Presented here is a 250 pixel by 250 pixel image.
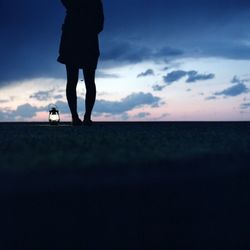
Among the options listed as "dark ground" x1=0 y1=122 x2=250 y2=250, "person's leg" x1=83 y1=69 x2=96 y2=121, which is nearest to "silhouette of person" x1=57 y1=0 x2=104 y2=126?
"person's leg" x1=83 y1=69 x2=96 y2=121

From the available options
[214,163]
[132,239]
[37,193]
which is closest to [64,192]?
[37,193]

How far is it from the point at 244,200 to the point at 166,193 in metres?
0.22

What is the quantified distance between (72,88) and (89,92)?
0.86ft

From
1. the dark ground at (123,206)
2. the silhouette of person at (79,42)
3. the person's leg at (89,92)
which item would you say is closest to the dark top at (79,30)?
the silhouette of person at (79,42)

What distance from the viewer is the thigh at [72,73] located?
25.0 ft

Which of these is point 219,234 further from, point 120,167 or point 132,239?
point 120,167

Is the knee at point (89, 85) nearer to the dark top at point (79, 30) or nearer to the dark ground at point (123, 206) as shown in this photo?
the dark top at point (79, 30)

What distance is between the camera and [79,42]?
7652mm

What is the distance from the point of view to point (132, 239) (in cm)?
111

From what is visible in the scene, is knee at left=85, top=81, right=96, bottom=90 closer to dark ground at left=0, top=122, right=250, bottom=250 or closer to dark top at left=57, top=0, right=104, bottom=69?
dark top at left=57, top=0, right=104, bottom=69

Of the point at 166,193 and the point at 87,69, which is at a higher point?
the point at 87,69

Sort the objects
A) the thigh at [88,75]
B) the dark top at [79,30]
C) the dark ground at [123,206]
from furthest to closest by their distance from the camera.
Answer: the thigh at [88,75] → the dark top at [79,30] → the dark ground at [123,206]

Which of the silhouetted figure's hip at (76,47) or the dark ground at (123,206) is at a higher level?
the silhouetted figure's hip at (76,47)

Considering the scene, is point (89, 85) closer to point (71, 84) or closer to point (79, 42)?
point (71, 84)
